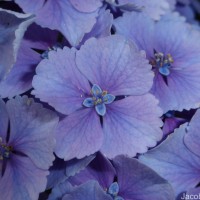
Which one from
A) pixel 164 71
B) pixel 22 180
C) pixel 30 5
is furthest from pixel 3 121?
pixel 164 71

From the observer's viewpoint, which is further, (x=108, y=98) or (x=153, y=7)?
(x=153, y=7)

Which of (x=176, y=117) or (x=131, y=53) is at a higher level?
(x=131, y=53)

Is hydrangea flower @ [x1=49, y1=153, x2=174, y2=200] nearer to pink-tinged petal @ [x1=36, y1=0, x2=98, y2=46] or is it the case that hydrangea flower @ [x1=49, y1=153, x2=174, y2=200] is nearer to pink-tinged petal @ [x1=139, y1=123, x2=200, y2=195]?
pink-tinged petal @ [x1=139, y1=123, x2=200, y2=195]

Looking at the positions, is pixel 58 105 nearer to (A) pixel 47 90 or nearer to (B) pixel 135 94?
(A) pixel 47 90

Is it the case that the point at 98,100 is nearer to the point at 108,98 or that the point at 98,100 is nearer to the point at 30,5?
the point at 108,98

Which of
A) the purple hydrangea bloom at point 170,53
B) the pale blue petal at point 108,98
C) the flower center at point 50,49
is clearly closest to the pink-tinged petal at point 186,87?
the purple hydrangea bloom at point 170,53

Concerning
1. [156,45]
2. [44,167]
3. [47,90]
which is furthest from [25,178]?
[156,45]
